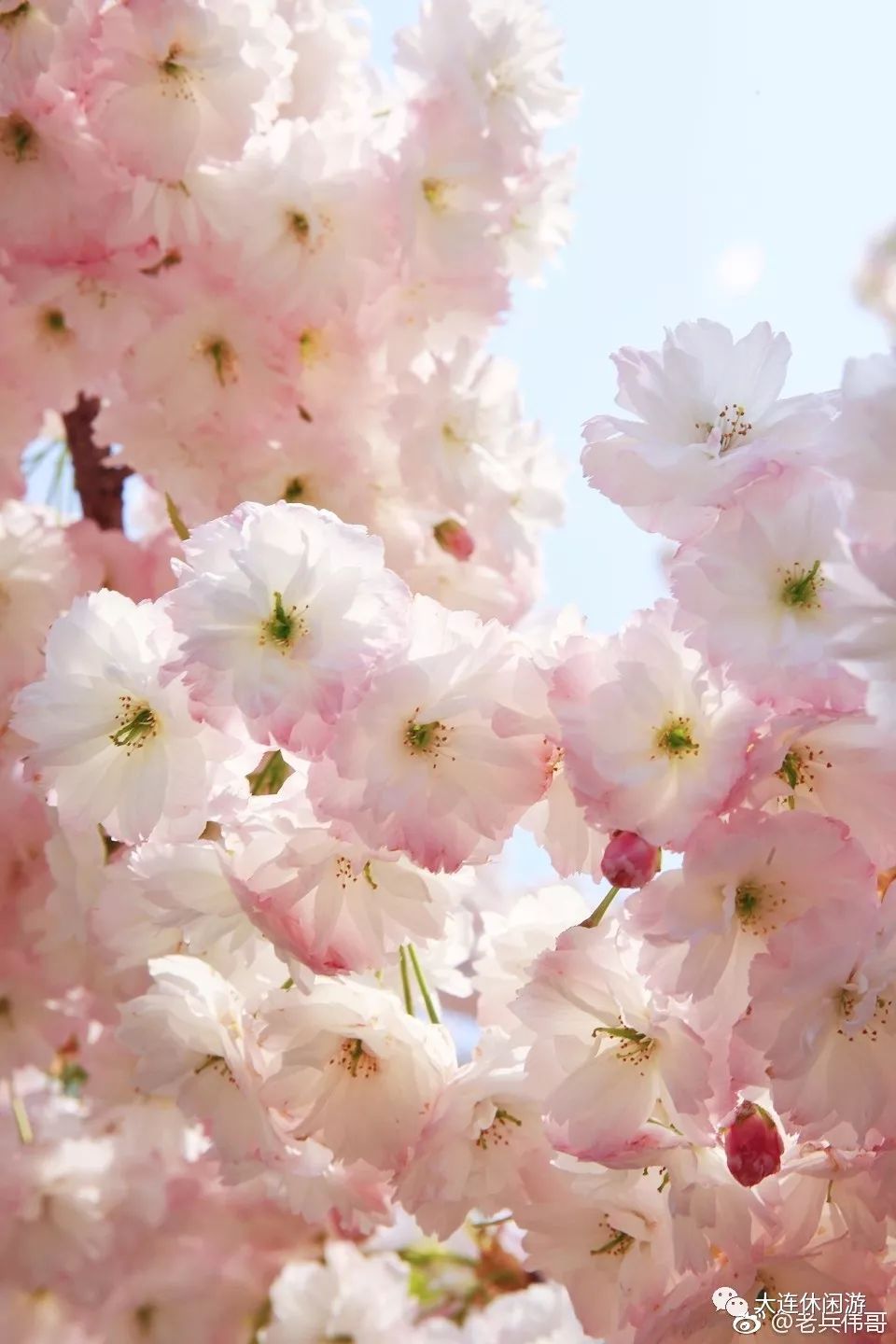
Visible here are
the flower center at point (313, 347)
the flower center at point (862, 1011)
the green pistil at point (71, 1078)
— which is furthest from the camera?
the green pistil at point (71, 1078)

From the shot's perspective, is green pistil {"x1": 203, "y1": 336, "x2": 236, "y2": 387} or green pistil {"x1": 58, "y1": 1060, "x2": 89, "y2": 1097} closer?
green pistil {"x1": 203, "y1": 336, "x2": 236, "y2": 387}

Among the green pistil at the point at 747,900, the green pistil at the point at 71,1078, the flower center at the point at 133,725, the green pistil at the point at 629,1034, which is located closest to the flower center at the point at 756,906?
the green pistil at the point at 747,900

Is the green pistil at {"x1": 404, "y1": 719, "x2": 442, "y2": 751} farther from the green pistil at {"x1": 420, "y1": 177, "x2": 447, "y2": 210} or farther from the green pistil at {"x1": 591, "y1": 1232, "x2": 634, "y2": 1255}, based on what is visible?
the green pistil at {"x1": 420, "y1": 177, "x2": 447, "y2": 210}

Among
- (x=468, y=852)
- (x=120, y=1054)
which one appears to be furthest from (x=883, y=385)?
(x=120, y=1054)

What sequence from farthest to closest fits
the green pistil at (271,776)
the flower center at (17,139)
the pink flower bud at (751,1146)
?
the flower center at (17,139) < the green pistil at (271,776) < the pink flower bud at (751,1146)

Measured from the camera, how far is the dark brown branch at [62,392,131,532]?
159 centimetres

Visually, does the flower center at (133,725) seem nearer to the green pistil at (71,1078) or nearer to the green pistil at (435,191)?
the green pistil at (435,191)

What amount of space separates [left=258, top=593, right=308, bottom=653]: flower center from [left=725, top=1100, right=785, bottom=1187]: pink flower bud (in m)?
0.40

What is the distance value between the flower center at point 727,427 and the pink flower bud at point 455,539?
66 centimetres

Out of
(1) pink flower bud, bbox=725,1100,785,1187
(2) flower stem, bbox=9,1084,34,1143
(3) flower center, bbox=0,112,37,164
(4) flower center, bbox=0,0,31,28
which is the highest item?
(4) flower center, bbox=0,0,31,28

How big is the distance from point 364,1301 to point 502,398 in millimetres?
1034

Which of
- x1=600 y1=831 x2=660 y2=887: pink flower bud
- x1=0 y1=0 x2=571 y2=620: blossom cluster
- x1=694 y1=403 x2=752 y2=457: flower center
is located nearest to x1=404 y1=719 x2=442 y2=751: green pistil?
x1=600 y1=831 x2=660 y2=887: pink flower bud

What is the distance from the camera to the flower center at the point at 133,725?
0.86m

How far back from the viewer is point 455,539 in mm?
1443
